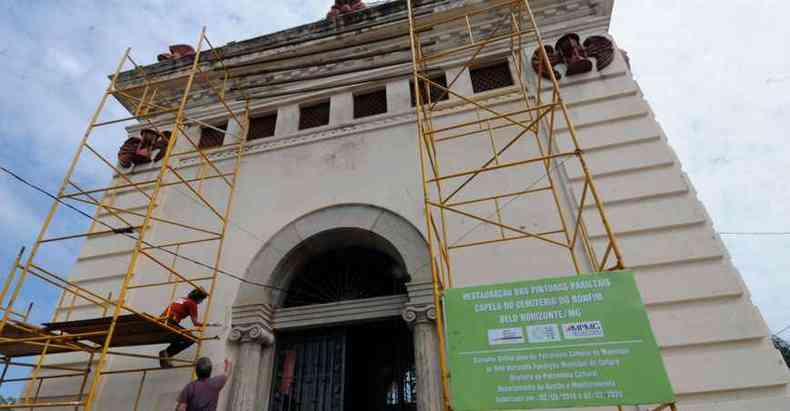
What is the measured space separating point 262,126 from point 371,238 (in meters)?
3.72

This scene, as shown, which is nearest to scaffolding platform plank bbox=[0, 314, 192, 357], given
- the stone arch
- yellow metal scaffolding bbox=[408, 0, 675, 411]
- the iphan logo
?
the stone arch

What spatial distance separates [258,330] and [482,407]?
371 centimetres

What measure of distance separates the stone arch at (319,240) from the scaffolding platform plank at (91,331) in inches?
44.9

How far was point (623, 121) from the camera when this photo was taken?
21.8ft

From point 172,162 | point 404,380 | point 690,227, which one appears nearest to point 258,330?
point 404,380

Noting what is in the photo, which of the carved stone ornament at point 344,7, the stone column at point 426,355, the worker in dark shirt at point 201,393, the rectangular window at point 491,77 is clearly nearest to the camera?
the worker in dark shirt at point 201,393

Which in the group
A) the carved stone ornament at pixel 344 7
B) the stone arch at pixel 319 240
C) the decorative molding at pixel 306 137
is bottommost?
the stone arch at pixel 319 240

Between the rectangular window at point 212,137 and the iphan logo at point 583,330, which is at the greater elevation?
the rectangular window at point 212,137

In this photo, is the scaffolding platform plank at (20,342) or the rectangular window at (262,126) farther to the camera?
the rectangular window at (262,126)

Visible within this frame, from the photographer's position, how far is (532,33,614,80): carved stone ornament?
728 centimetres

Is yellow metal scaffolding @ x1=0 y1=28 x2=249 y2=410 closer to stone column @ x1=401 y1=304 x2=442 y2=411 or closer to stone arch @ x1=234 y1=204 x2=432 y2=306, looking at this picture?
stone arch @ x1=234 y1=204 x2=432 y2=306

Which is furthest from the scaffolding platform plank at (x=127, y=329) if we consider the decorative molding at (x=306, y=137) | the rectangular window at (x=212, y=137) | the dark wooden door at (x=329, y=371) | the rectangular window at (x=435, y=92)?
the rectangular window at (x=435, y=92)

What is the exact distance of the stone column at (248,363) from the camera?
5957mm

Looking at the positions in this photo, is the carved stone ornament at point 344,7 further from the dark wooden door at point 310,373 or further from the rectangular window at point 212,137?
the dark wooden door at point 310,373
